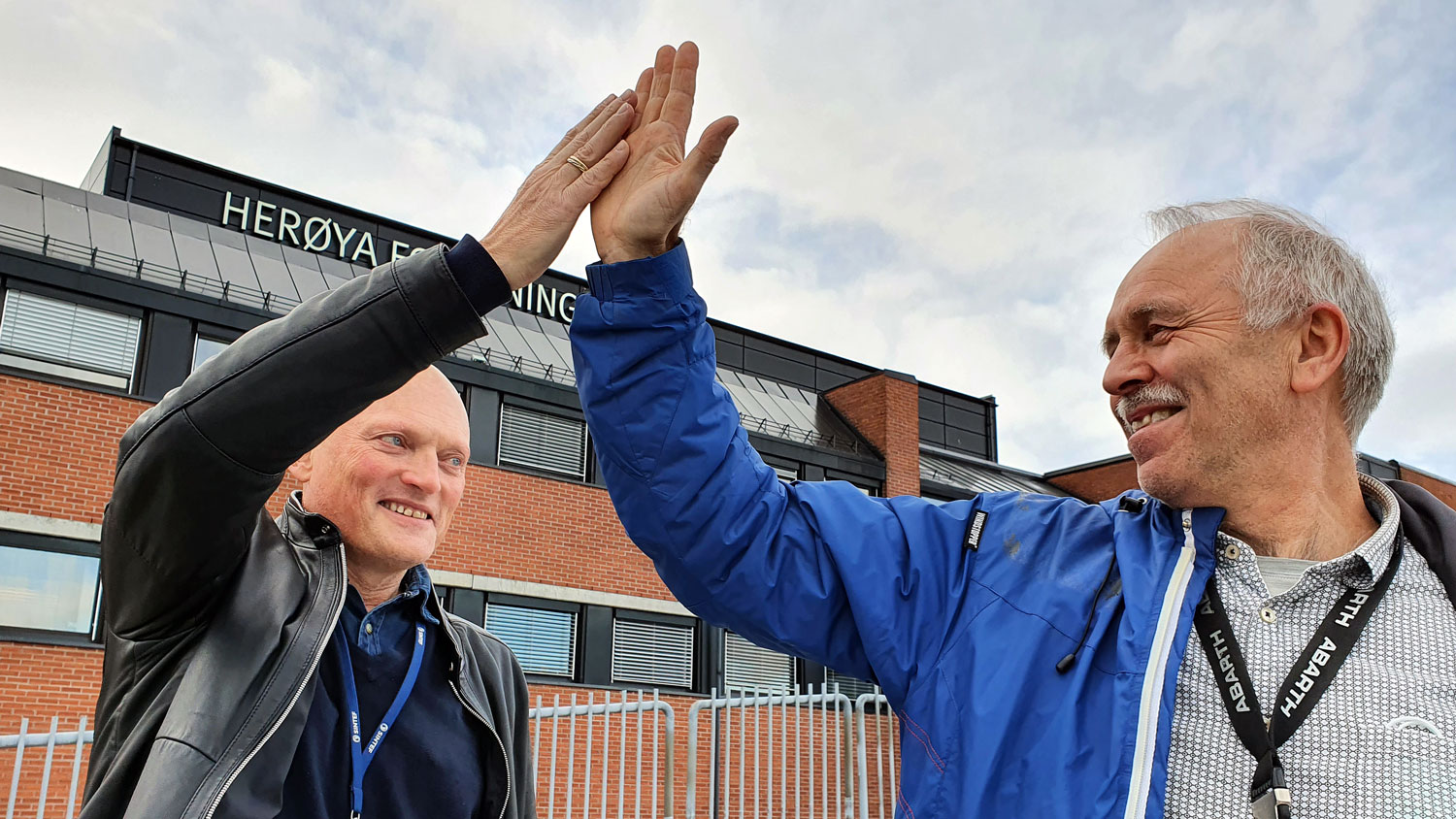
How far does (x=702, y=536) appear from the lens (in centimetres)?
186

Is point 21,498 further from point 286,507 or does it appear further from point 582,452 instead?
point 286,507

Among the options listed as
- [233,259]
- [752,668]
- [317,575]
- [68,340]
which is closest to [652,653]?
[752,668]

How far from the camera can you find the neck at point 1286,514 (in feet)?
6.97

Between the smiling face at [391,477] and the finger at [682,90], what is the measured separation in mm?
1144

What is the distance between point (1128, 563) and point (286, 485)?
13.2 meters

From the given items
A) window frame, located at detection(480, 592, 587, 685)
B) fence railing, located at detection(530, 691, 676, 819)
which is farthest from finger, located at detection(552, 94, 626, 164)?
window frame, located at detection(480, 592, 587, 685)

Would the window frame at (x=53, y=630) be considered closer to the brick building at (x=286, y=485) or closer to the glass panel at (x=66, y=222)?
the brick building at (x=286, y=485)

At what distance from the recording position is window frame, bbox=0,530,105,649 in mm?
12555

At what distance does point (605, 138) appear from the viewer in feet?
6.64

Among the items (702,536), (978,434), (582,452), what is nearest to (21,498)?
(582,452)

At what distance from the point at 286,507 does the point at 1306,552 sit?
2.22 meters

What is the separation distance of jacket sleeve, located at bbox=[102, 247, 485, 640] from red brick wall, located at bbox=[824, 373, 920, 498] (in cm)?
1990

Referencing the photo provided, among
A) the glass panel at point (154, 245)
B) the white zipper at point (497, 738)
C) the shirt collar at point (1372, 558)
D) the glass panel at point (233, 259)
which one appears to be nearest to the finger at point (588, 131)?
the white zipper at point (497, 738)

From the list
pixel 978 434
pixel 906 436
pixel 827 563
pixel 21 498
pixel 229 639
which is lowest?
pixel 229 639
